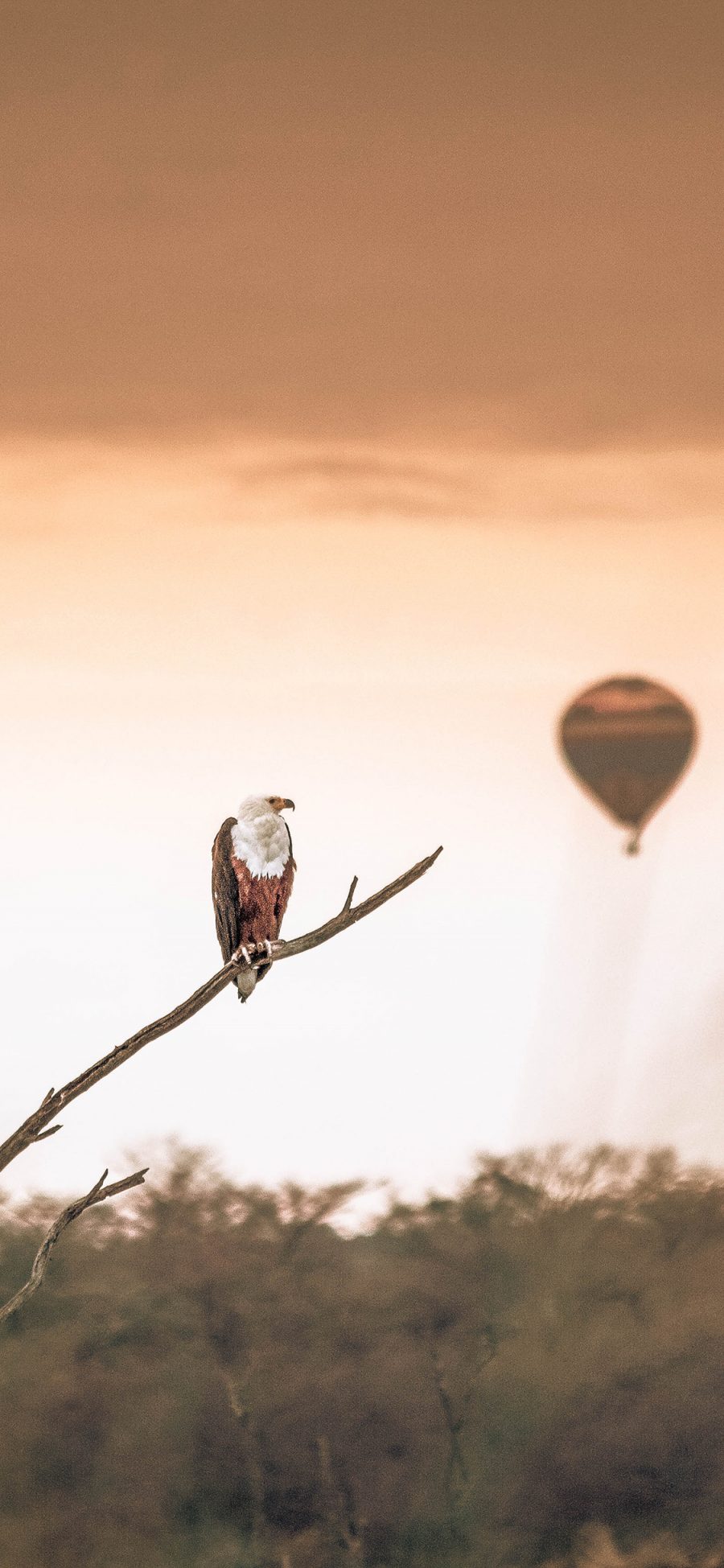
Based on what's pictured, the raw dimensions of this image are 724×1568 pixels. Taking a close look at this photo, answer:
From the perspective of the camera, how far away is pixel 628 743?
25.8m

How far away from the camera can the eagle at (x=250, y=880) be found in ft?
24.0

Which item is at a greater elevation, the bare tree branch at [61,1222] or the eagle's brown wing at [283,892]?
the eagle's brown wing at [283,892]

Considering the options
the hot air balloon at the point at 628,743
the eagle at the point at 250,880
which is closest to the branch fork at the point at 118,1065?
the eagle at the point at 250,880

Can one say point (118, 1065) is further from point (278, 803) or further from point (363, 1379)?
point (363, 1379)

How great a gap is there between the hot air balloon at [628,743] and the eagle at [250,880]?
1881 cm

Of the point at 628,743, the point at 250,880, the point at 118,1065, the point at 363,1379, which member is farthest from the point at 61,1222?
the point at 363,1379

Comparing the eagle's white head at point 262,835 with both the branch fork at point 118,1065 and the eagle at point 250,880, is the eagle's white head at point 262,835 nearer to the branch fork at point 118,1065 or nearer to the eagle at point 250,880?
the eagle at point 250,880

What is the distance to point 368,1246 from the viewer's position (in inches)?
1084

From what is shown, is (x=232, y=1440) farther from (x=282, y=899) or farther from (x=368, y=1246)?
(x=282, y=899)

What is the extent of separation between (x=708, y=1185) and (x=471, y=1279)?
4.13 metres

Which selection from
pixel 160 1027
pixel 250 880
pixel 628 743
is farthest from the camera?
pixel 628 743

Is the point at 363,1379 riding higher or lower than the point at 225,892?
lower

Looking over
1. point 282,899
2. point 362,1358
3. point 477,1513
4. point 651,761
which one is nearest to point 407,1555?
point 477,1513

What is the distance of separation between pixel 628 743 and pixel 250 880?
19.0 m
